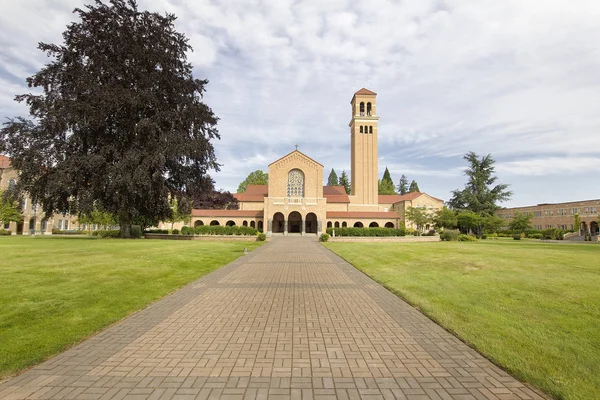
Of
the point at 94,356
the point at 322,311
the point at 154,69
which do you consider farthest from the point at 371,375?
the point at 154,69

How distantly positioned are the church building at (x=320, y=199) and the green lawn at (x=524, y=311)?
40.9 metres

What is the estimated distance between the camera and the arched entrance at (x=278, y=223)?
5787cm

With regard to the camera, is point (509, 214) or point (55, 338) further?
point (509, 214)

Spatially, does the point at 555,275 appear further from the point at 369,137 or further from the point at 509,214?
the point at 509,214

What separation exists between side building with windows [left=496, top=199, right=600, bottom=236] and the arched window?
42901 millimetres

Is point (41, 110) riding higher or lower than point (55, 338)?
higher

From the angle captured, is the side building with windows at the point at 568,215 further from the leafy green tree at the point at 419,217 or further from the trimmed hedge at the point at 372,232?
the trimmed hedge at the point at 372,232

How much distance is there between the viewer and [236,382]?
3803 millimetres

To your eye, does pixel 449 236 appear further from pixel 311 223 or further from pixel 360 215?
pixel 311 223

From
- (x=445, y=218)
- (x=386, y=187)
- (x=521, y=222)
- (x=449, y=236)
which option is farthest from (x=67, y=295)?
(x=386, y=187)

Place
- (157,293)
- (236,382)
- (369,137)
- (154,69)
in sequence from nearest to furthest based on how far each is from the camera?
(236,382)
(157,293)
(154,69)
(369,137)

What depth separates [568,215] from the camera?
231ft

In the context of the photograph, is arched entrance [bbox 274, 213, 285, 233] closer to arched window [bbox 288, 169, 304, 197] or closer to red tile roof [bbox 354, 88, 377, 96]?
arched window [bbox 288, 169, 304, 197]

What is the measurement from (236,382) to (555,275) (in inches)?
456
